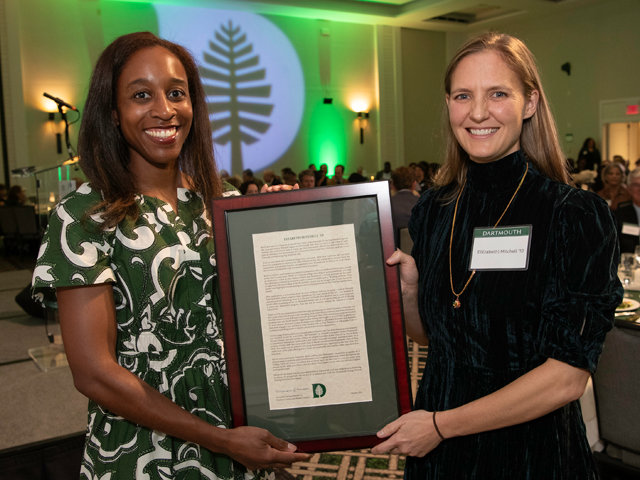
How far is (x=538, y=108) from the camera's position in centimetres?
130

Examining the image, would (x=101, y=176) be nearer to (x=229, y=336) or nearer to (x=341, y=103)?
(x=229, y=336)

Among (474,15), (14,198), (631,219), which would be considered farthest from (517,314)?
(474,15)

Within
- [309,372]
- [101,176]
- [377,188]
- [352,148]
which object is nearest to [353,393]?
[309,372]

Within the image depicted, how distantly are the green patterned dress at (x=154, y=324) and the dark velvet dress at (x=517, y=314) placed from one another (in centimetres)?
54

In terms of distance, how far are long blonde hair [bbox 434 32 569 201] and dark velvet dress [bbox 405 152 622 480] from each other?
0.14ft

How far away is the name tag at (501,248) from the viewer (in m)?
1.20

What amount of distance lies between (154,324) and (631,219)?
455 centimetres

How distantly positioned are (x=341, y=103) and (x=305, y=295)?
1375cm

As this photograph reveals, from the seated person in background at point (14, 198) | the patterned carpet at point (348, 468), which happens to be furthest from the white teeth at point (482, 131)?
the seated person in background at point (14, 198)

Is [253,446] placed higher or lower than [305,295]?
lower

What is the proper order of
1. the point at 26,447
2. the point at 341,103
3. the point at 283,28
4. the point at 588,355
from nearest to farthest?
1. the point at 588,355
2. the point at 26,447
3. the point at 283,28
4. the point at 341,103

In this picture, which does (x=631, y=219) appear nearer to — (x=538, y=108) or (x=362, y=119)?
(x=538, y=108)

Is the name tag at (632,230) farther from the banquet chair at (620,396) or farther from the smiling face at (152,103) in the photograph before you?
the smiling face at (152,103)

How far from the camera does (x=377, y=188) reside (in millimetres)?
1255
